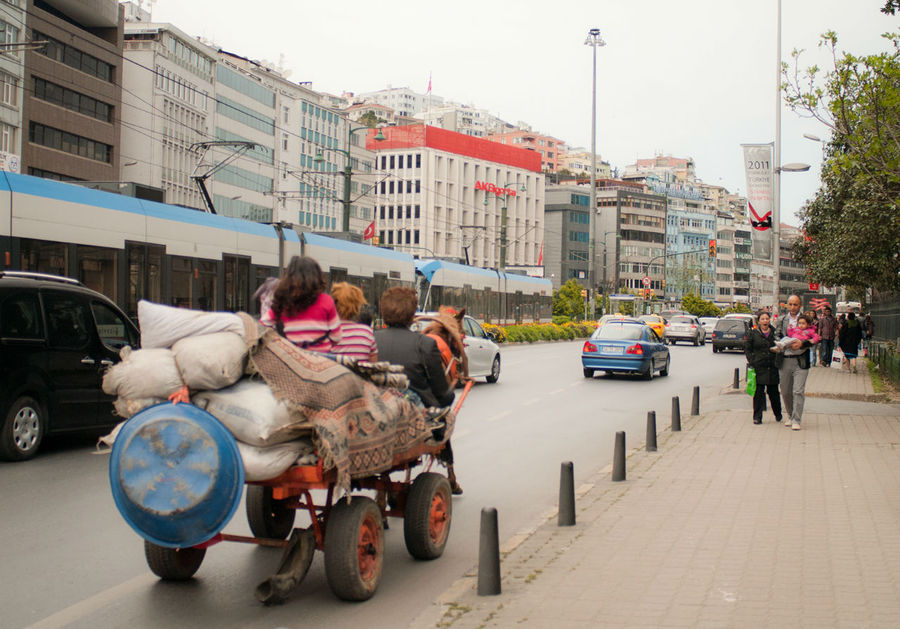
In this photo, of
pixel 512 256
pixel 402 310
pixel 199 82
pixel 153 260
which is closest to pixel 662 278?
pixel 512 256

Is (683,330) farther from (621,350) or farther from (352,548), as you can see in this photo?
(352,548)

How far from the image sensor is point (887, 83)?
13.8 m

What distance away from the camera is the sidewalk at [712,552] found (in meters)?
5.48

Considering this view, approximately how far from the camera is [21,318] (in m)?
10.7

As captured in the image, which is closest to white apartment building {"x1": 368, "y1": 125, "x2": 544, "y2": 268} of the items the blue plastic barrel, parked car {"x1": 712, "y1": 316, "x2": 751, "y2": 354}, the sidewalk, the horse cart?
parked car {"x1": 712, "y1": 316, "x2": 751, "y2": 354}

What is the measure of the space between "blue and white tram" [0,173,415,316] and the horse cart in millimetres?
10573

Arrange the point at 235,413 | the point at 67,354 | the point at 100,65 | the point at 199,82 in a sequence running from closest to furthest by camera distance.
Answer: the point at 235,413 < the point at 67,354 < the point at 100,65 < the point at 199,82

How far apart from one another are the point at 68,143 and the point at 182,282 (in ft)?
150

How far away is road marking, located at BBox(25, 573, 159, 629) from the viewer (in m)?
5.38

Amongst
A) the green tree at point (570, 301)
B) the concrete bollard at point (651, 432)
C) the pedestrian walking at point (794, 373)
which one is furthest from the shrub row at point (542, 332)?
the concrete bollard at point (651, 432)

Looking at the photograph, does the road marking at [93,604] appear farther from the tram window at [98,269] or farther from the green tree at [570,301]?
the green tree at [570,301]

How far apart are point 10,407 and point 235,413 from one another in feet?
20.6

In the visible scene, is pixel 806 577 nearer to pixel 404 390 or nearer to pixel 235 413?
pixel 404 390

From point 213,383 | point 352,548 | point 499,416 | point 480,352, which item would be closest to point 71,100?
point 480,352
